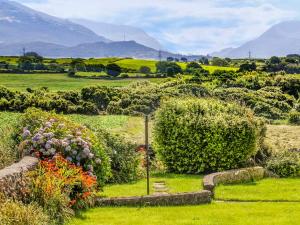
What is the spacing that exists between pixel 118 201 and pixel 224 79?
74456 millimetres

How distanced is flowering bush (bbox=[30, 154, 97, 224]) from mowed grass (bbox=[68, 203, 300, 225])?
0.39 metres

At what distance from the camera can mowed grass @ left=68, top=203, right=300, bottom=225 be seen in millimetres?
14516

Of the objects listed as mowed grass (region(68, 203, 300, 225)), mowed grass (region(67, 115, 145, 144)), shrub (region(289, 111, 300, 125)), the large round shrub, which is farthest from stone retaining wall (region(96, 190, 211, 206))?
shrub (region(289, 111, 300, 125))

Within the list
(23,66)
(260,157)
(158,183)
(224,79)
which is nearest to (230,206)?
(158,183)

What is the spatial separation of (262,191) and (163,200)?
4995mm

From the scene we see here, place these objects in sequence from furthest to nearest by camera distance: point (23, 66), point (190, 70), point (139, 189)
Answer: point (190, 70) → point (23, 66) → point (139, 189)

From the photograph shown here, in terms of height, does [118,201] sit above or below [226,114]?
below

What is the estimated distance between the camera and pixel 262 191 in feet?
67.8

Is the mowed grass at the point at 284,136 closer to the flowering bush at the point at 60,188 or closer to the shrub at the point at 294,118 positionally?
the shrub at the point at 294,118

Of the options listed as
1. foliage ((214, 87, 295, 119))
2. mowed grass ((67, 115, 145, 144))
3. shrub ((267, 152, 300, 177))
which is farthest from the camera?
foliage ((214, 87, 295, 119))

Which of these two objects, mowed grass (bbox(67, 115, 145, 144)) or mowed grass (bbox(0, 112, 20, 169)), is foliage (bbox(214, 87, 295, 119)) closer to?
mowed grass (bbox(67, 115, 145, 144))

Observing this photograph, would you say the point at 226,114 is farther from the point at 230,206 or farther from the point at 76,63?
the point at 76,63

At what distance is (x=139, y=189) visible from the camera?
793 inches

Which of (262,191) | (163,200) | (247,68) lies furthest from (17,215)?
(247,68)
